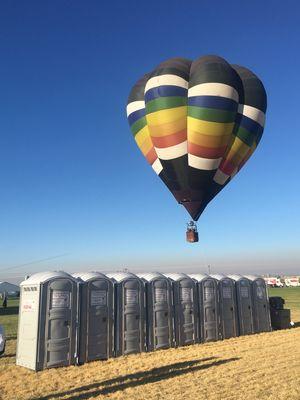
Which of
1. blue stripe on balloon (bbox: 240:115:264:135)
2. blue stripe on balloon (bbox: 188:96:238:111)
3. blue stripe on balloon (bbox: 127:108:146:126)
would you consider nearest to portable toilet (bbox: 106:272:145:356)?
blue stripe on balloon (bbox: 127:108:146:126)

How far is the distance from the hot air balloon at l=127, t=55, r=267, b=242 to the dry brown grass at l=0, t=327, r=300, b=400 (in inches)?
228

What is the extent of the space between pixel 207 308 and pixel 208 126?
754 centimetres

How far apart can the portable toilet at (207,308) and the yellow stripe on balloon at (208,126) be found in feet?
20.1

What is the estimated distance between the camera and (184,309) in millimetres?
15602

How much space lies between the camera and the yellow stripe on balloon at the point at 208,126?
15.4 metres

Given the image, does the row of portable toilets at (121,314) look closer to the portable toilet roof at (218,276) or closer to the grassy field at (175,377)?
the portable toilet roof at (218,276)

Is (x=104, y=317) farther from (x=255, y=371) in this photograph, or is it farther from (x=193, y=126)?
(x=193, y=126)

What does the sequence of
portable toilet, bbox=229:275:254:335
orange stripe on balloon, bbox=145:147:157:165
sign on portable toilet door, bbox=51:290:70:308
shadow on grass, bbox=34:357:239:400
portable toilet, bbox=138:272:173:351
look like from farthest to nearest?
portable toilet, bbox=229:275:254:335, orange stripe on balloon, bbox=145:147:157:165, portable toilet, bbox=138:272:173:351, sign on portable toilet door, bbox=51:290:70:308, shadow on grass, bbox=34:357:239:400

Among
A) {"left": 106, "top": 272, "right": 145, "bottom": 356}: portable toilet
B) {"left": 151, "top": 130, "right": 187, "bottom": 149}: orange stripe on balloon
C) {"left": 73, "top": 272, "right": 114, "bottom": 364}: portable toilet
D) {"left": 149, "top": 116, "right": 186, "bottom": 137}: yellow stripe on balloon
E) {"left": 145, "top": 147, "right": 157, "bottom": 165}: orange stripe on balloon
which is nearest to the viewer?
{"left": 73, "top": 272, "right": 114, "bottom": 364}: portable toilet

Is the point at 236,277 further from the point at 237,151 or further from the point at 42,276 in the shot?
the point at 42,276

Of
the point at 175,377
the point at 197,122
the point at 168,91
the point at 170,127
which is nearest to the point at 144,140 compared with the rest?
the point at 170,127

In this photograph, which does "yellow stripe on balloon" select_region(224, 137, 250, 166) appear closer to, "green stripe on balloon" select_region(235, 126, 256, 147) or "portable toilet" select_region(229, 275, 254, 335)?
"green stripe on balloon" select_region(235, 126, 256, 147)

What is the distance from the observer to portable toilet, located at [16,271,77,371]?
11781mm

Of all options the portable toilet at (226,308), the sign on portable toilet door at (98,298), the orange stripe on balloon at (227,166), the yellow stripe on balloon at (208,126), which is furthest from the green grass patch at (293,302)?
the sign on portable toilet door at (98,298)
